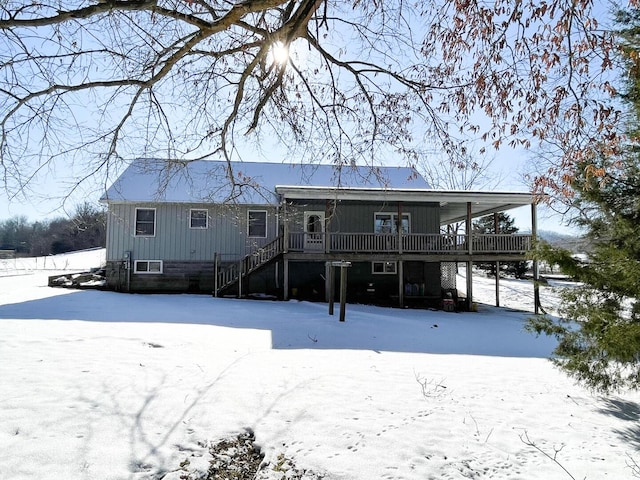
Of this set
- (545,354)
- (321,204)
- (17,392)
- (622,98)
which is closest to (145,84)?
(17,392)

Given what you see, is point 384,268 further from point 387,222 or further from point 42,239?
point 42,239

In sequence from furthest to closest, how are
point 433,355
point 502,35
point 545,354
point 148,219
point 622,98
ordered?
point 148,219, point 545,354, point 433,355, point 622,98, point 502,35

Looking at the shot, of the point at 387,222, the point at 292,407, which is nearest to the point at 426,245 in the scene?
the point at 387,222

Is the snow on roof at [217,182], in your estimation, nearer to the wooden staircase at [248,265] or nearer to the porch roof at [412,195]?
the porch roof at [412,195]

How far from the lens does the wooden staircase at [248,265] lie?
54.3ft

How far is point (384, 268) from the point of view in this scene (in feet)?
62.8

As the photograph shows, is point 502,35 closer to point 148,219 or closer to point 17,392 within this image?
point 17,392

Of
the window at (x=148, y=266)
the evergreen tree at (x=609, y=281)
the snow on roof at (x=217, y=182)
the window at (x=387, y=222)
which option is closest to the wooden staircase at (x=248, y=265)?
the snow on roof at (x=217, y=182)

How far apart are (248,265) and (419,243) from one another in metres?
7.42

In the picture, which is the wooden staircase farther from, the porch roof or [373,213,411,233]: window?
[373,213,411,233]: window

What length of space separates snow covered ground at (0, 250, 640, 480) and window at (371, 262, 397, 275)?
9.31 meters

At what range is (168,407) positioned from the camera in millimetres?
4641

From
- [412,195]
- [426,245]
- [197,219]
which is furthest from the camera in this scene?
[197,219]

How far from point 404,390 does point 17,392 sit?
4.77 meters
